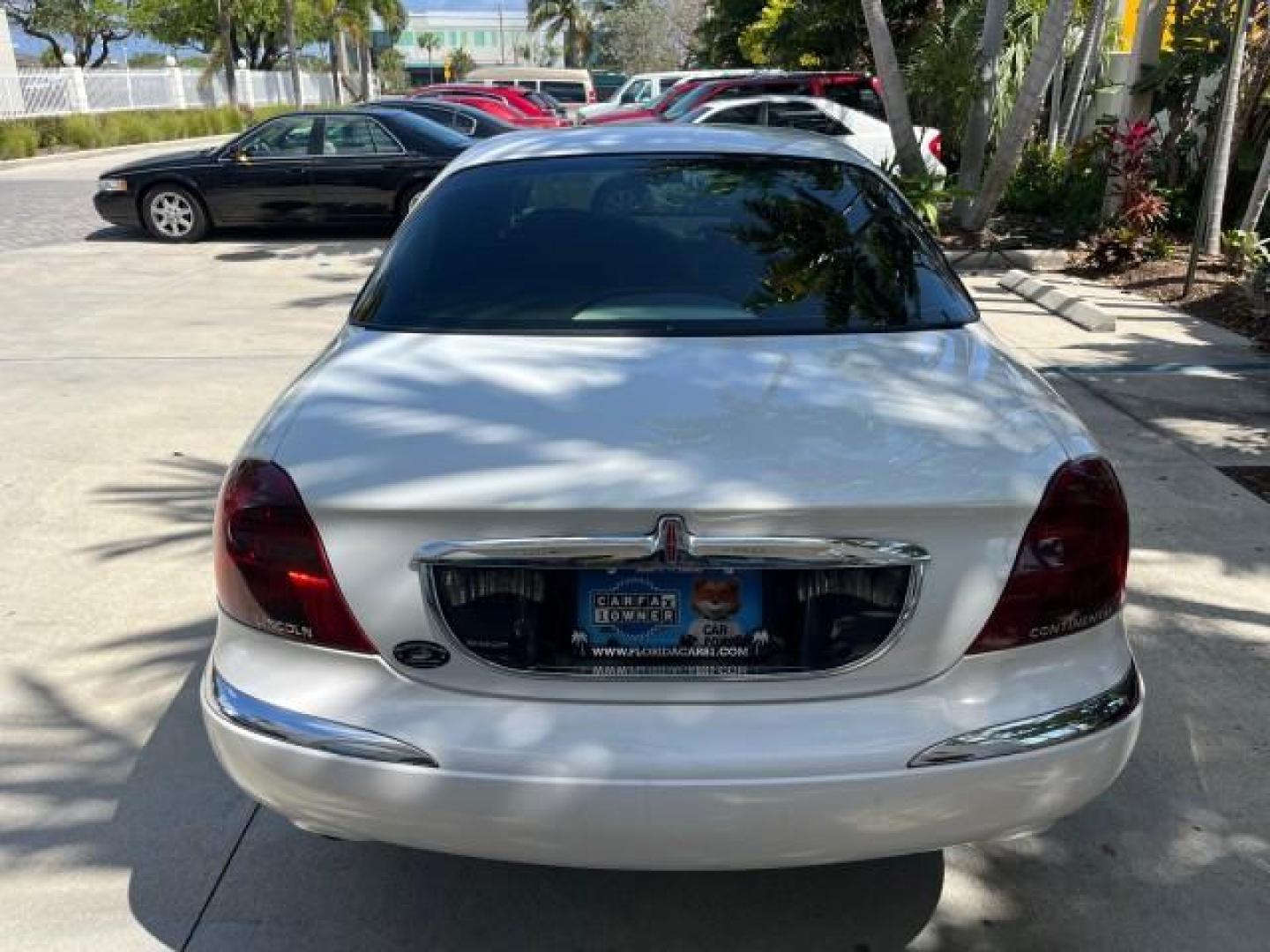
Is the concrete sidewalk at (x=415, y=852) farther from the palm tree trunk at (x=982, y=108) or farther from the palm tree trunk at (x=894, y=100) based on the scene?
the palm tree trunk at (x=982, y=108)

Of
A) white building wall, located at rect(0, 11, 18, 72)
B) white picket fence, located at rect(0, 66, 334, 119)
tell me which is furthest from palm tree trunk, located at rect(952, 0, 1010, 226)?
white building wall, located at rect(0, 11, 18, 72)

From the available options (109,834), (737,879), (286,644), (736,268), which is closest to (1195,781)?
(737,879)

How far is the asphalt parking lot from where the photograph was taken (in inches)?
101

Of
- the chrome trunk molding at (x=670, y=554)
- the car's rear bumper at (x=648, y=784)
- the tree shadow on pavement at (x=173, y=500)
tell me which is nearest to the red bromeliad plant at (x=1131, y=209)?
the tree shadow on pavement at (x=173, y=500)

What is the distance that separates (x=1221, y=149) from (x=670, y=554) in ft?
30.7

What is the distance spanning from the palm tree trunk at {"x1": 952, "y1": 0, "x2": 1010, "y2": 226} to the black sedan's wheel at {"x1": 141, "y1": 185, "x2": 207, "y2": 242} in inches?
332

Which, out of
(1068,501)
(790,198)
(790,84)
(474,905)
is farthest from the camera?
(790,84)

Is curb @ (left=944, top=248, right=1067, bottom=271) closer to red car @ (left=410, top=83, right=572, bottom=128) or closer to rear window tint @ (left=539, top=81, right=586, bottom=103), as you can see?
red car @ (left=410, top=83, right=572, bottom=128)

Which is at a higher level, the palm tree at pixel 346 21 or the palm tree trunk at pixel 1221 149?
the palm tree at pixel 346 21

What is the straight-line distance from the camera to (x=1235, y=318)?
837 centimetres

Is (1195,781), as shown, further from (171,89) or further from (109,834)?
(171,89)

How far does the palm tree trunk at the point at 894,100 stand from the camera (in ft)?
38.0

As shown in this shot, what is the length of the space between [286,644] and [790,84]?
14.0 meters

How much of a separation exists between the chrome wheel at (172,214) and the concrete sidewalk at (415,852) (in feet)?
25.0
